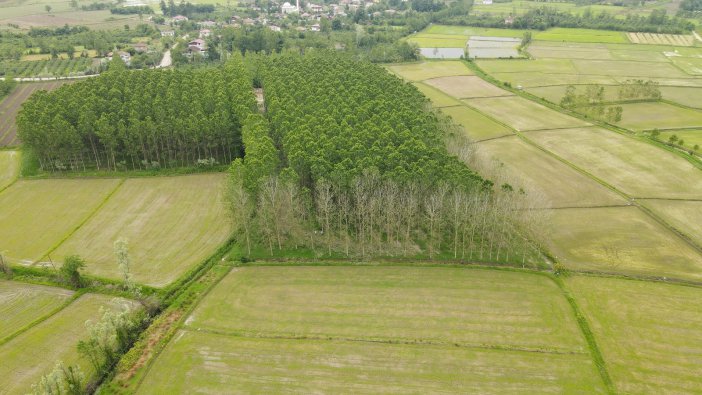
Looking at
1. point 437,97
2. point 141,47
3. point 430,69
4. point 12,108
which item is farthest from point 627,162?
point 141,47

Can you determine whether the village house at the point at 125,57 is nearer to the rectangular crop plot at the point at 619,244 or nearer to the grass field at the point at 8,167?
the grass field at the point at 8,167

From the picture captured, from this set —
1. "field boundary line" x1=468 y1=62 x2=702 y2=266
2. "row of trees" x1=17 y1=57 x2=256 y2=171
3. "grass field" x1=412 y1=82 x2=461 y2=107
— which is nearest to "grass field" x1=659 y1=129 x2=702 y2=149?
"field boundary line" x1=468 y1=62 x2=702 y2=266

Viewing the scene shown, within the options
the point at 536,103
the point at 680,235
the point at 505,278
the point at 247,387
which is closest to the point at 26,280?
the point at 247,387

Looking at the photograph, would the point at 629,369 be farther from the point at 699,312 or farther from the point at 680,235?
the point at 680,235

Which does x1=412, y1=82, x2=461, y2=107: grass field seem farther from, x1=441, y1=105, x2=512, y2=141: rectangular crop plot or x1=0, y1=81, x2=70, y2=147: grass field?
x1=0, y1=81, x2=70, y2=147: grass field

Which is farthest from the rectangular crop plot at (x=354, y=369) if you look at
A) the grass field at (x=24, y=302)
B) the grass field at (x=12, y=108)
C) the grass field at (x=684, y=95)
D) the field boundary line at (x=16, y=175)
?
the grass field at (x=684, y=95)

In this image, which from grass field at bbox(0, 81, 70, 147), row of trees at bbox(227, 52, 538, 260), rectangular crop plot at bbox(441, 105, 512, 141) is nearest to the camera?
row of trees at bbox(227, 52, 538, 260)
